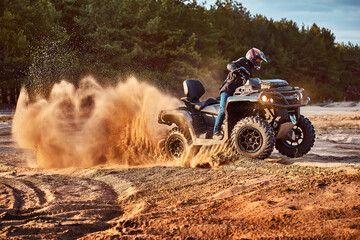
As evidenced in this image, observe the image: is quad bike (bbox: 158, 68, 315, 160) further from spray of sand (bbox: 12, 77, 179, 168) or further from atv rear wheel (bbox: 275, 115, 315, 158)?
spray of sand (bbox: 12, 77, 179, 168)

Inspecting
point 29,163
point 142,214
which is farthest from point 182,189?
point 29,163

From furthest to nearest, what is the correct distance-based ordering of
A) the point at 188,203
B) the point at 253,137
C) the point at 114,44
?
the point at 114,44
the point at 253,137
the point at 188,203

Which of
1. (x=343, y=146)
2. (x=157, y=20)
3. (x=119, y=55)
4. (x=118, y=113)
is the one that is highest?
(x=157, y=20)

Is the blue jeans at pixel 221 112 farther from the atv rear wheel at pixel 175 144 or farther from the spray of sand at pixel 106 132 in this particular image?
the spray of sand at pixel 106 132

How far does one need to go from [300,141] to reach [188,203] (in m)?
4.23

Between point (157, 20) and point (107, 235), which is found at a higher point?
point (157, 20)

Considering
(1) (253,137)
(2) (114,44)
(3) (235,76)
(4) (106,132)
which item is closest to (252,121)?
(1) (253,137)

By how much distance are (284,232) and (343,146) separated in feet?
30.2

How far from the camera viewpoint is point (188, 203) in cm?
561

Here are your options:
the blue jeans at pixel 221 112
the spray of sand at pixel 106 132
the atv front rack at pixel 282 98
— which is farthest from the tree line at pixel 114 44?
the atv front rack at pixel 282 98

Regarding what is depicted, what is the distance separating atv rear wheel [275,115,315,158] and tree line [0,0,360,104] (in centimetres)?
2241

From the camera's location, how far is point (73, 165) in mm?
11047

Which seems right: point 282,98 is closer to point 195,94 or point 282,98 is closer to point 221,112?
point 221,112

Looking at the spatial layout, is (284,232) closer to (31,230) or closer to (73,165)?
(31,230)
